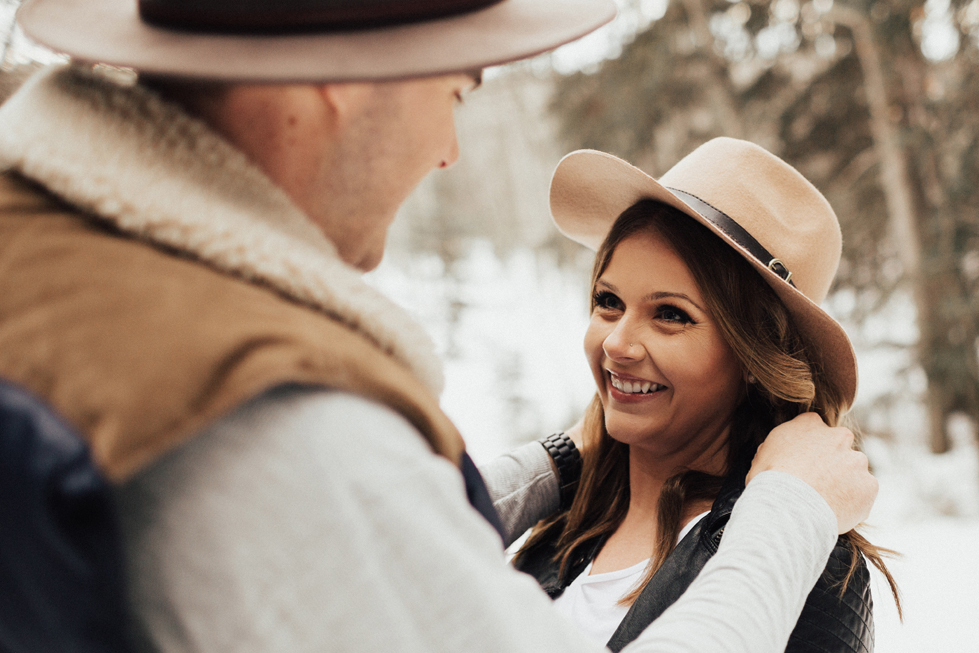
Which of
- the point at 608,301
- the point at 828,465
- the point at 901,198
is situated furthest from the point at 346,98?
the point at 901,198

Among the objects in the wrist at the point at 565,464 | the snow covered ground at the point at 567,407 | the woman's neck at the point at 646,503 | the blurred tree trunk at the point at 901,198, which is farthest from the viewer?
the blurred tree trunk at the point at 901,198

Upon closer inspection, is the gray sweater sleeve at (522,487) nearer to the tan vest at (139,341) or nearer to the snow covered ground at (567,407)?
the snow covered ground at (567,407)

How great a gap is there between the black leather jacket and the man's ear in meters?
1.16

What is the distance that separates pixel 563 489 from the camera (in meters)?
2.16

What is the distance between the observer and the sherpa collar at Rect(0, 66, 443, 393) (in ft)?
2.19

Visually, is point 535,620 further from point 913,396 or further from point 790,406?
point 913,396

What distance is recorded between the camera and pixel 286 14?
69 centimetres

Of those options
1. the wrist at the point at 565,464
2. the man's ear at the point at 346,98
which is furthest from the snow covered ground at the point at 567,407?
the wrist at the point at 565,464

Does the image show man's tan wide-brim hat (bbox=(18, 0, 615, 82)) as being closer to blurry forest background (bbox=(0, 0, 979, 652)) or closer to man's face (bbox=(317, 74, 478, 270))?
man's face (bbox=(317, 74, 478, 270))

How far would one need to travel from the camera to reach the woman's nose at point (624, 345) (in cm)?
184

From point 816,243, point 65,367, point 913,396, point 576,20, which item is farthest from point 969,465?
point 65,367

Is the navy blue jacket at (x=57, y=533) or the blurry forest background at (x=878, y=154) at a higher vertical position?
the blurry forest background at (x=878, y=154)

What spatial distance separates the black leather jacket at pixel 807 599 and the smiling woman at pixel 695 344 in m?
0.08

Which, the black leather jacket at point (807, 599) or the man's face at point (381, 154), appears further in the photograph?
Result: the black leather jacket at point (807, 599)
